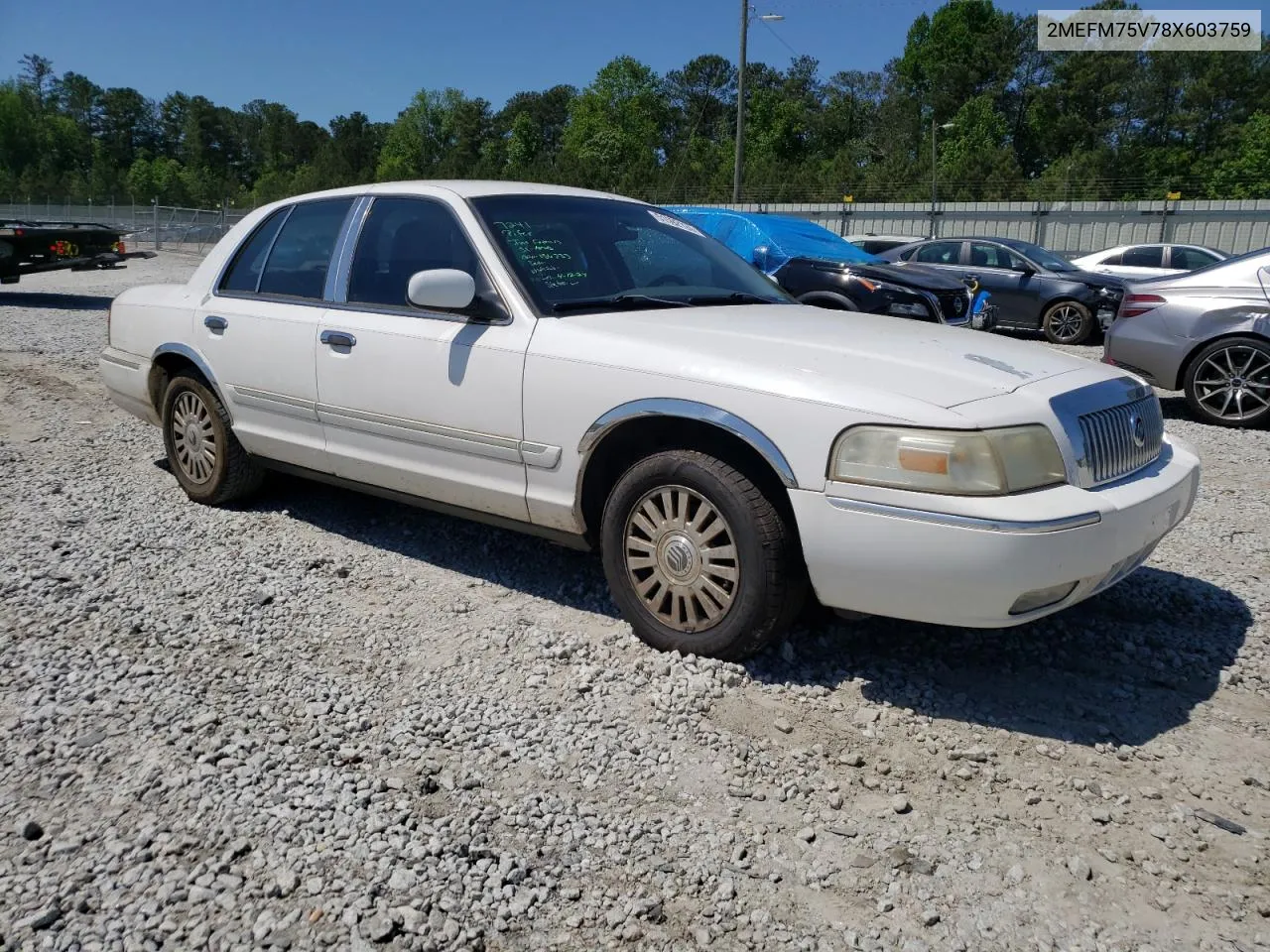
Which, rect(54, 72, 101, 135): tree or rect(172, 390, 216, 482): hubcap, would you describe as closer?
rect(172, 390, 216, 482): hubcap

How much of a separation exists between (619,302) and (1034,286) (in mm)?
12137

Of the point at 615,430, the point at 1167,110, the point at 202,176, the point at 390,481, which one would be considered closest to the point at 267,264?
the point at 390,481

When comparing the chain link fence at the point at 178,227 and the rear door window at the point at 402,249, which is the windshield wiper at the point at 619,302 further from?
the chain link fence at the point at 178,227

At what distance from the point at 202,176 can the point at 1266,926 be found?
358 feet

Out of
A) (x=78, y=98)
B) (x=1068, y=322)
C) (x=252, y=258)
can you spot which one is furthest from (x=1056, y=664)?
(x=78, y=98)

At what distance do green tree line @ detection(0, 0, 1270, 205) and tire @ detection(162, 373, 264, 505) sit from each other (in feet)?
111

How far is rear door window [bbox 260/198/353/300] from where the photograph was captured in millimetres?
4715

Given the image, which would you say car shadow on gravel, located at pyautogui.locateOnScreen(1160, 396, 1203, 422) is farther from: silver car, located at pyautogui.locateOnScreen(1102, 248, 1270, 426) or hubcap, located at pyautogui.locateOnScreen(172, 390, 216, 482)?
hubcap, located at pyautogui.locateOnScreen(172, 390, 216, 482)

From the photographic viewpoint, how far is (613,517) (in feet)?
12.1

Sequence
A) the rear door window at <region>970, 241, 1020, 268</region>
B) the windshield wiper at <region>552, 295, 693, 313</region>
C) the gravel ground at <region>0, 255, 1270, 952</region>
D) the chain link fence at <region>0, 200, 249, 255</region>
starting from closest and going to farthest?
1. the gravel ground at <region>0, 255, 1270, 952</region>
2. the windshield wiper at <region>552, 295, 693, 313</region>
3. the rear door window at <region>970, 241, 1020, 268</region>
4. the chain link fence at <region>0, 200, 249, 255</region>

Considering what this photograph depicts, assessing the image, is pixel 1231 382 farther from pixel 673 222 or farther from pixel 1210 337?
pixel 673 222

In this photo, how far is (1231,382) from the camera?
26.1 feet

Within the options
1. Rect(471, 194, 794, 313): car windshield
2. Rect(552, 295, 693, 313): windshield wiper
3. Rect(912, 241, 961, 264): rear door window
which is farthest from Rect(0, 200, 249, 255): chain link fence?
Rect(552, 295, 693, 313): windshield wiper

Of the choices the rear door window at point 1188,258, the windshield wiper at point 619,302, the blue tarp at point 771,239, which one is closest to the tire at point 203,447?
the windshield wiper at point 619,302
